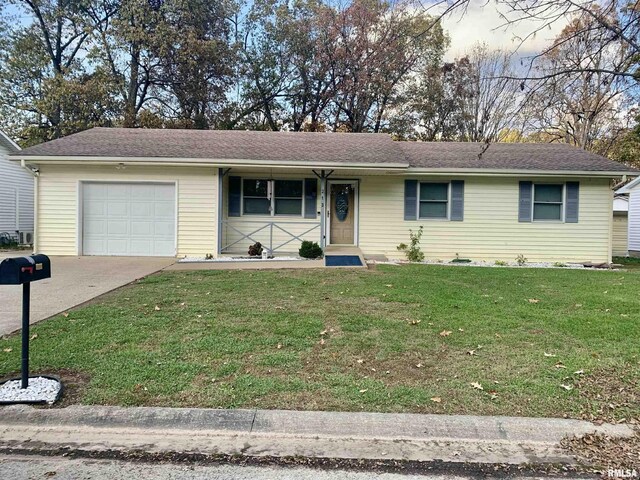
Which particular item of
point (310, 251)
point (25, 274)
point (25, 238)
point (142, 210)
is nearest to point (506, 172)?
point (310, 251)

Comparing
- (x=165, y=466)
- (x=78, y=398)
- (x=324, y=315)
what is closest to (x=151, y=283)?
(x=324, y=315)

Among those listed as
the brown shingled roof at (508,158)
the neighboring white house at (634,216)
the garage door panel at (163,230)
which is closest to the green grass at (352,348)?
the garage door panel at (163,230)

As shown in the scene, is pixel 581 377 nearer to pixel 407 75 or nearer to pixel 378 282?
pixel 378 282

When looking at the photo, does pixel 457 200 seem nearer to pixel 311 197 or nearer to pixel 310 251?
pixel 311 197

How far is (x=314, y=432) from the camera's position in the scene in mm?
3236

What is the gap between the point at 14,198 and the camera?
66.1 ft

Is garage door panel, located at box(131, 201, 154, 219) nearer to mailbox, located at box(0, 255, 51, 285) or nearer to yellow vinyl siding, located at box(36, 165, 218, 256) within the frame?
yellow vinyl siding, located at box(36, 165, 218, 256)

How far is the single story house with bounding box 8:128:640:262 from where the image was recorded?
12750mm

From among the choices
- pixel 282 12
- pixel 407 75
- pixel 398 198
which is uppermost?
pixel 282 12

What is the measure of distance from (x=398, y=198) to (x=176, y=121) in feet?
53.0

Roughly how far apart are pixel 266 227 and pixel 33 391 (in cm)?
1021

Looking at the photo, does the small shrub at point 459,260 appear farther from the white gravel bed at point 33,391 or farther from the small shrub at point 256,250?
the white gravel bed at point 33,391

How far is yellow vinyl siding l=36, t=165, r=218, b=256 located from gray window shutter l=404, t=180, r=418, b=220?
5789 millimetres

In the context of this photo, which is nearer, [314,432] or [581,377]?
[314,432]
